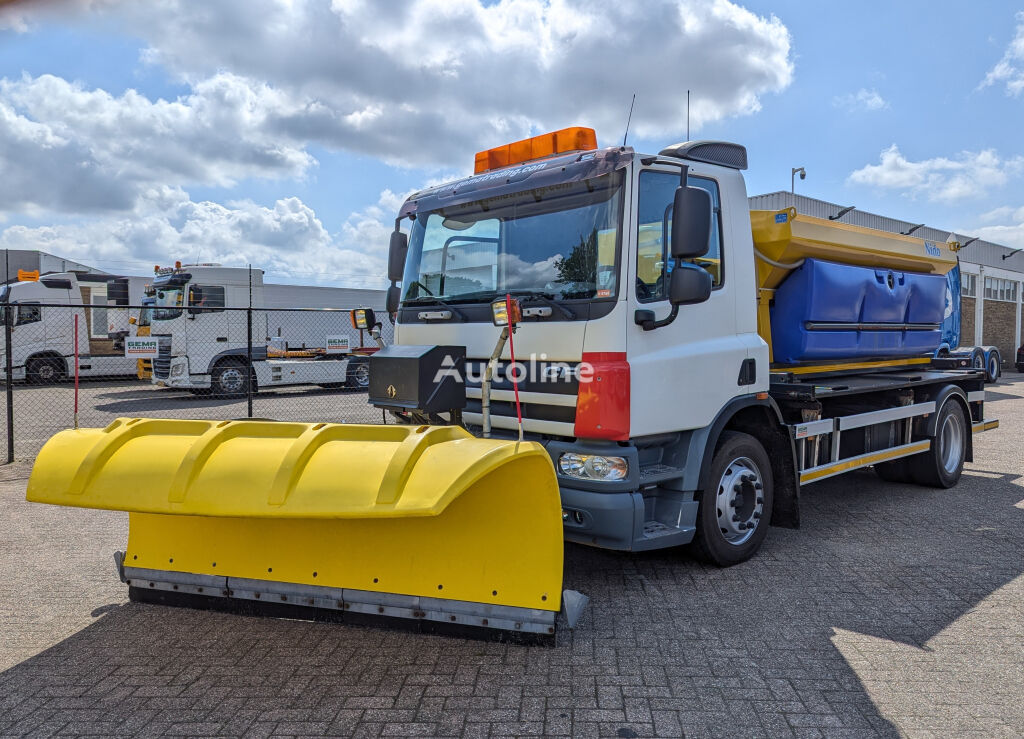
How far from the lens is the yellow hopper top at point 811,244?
5.36 meters

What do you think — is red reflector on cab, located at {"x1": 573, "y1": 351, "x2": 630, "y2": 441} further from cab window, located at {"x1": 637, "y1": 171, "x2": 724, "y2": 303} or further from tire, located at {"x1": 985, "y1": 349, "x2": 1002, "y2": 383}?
tire, located at {"x1": 985, "y1": 349, "x2": 1002, "y2": 383}

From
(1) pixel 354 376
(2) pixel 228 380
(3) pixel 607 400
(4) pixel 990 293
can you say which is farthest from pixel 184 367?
(4) pixel 990 293

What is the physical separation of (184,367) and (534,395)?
516 inches

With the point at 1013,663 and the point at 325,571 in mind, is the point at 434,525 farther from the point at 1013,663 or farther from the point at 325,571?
the point at 1013,663

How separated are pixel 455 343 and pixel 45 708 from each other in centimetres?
275

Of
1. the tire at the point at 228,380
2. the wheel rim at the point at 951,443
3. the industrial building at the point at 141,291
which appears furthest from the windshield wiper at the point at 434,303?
the industrial building at the point at 141,291

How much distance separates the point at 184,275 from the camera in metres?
15.7

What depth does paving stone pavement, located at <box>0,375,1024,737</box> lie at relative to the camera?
2.88 metres

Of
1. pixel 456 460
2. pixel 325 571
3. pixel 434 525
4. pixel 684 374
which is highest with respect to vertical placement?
pixel 684 374

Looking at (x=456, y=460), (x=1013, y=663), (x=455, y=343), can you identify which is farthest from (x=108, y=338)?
(x=1013, y=663)

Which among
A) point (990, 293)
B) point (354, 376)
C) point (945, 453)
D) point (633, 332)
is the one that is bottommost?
point (945, 453)

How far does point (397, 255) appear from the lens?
5.27 m

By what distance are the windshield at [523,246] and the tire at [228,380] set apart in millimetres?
12125

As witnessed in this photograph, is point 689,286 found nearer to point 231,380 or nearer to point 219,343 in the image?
point 219,343
